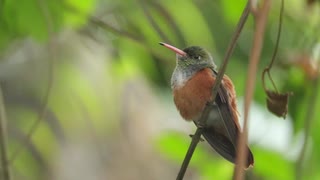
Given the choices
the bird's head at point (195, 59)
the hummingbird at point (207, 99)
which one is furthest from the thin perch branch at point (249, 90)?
the bird's head at point (195, 59)

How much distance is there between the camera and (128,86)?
3.56 meters

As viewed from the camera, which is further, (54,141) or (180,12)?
(54,141)

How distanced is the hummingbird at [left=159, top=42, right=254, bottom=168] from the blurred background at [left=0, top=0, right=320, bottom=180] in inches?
3.9

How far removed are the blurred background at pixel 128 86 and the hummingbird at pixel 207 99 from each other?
0.10 metres

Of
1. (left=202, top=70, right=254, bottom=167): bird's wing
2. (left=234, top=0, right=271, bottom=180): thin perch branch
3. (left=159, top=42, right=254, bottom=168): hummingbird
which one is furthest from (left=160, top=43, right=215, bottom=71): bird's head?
(left=234, top=0, right=271, bottom=180): thin perch branch

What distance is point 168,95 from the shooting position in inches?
131

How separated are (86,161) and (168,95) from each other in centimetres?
88

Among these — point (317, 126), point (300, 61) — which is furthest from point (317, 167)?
point (300, 61)

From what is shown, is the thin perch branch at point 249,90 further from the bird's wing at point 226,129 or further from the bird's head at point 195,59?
the bird's head at point 195,59

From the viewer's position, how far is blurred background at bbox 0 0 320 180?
89.6 inches

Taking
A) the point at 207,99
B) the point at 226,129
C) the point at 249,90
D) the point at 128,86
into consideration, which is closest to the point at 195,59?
the point at 207,99

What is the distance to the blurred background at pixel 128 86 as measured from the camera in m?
2.28

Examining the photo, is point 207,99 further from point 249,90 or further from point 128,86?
point 128,86

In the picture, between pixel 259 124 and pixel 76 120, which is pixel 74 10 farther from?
pixel 76 120
